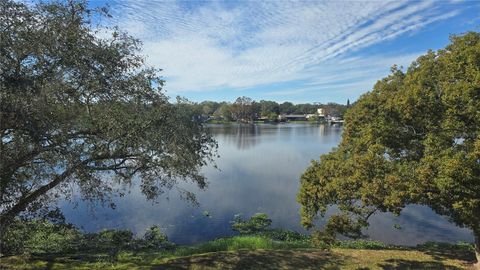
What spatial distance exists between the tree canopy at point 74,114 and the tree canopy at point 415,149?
5.44 m

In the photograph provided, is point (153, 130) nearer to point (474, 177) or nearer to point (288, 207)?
point (474, 177)

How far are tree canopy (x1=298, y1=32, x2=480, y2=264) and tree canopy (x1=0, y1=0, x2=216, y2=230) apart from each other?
5.44 m

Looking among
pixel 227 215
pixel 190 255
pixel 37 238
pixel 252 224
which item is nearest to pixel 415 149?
pixel 190 255

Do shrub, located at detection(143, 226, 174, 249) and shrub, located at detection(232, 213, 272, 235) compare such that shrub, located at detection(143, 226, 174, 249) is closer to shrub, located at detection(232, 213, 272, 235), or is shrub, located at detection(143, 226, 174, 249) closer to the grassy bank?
the grassy bank

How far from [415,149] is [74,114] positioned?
37.2ft

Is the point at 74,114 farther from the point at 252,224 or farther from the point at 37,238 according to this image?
the point at 252,224

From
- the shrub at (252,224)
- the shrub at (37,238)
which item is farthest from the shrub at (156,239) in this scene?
the shrub at (252,224)

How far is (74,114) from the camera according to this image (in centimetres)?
851

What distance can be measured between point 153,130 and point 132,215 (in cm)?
1751

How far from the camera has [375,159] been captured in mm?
11898

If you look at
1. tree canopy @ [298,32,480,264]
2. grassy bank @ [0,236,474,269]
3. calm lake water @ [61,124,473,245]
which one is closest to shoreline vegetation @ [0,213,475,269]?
grassy bank @ [0,236,474,269]

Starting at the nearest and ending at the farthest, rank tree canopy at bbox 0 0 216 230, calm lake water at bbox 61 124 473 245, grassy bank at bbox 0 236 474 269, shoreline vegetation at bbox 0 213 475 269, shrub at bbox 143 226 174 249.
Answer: tree canopy at bbox 0 0 216 230 → shoreline vegetation at bbox 0 213 475 269 → grassy bank at bbox 0 236 474 269 → shrub at bbox 143 226 174 249 → calm lake water at bbox 61 124 473 245

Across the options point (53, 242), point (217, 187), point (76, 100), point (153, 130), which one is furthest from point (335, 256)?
point (217, 187)

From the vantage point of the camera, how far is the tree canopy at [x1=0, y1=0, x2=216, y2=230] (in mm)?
7391
